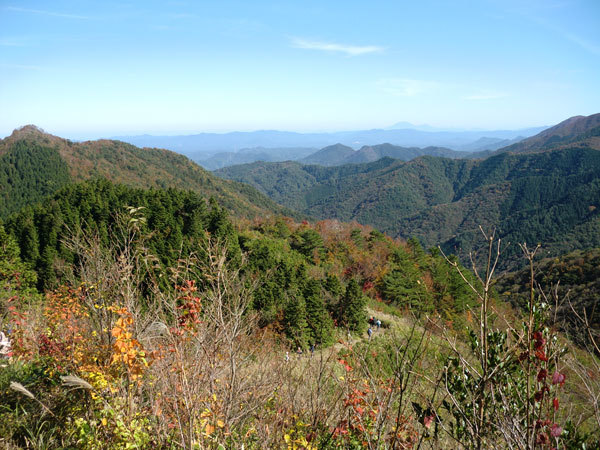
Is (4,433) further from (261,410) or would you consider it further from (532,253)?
(532,253)

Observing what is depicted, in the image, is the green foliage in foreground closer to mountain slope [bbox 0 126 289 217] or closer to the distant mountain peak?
mountain slope [bbox 0 126 289 217]

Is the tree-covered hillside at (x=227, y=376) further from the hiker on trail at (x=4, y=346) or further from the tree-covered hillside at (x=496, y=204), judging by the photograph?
the tree-covered hillside at (x=496, y=204)

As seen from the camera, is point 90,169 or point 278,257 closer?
point 278,257

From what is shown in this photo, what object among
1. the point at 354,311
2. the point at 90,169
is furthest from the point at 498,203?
the point at 90,169

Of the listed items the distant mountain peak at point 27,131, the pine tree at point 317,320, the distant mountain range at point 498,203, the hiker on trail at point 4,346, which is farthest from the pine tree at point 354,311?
the distant mountain peak at point 27,131

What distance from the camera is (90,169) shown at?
69750 mm

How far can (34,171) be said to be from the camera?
5612 cm

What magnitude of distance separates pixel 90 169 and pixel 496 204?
13243 centimetres

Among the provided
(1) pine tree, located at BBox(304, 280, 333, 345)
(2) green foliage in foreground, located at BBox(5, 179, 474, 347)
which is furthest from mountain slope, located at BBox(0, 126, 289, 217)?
(1) pine tree, located at BBox(304, 280, 333, 345)

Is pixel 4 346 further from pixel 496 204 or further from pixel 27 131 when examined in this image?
pixel 496 204

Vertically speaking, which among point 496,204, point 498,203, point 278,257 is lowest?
point 496,204

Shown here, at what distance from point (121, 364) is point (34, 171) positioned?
67.6 meters

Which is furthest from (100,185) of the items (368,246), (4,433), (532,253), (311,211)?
(311,211)

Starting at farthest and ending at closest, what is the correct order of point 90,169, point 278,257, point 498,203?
point 498,203 < point 90,169 < point 278,257
